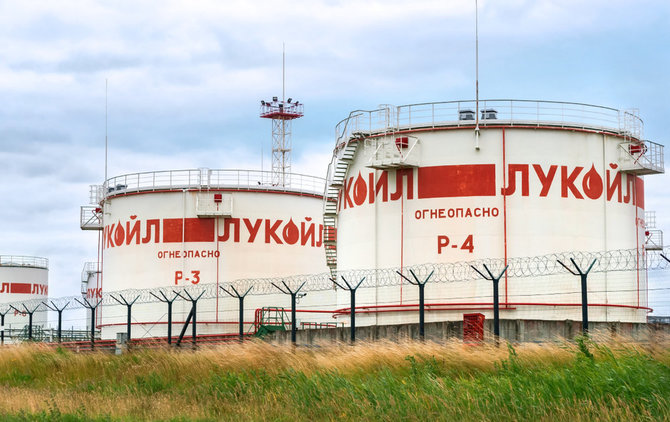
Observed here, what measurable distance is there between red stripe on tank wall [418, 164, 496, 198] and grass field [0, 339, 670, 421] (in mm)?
9516

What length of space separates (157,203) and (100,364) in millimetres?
22084

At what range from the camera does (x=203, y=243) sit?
50.0 metres

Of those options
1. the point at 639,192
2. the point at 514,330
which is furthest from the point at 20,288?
the point at 514,330

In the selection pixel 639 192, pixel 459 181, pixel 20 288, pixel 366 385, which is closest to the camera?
pixel 366 385

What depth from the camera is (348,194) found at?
4038 cm

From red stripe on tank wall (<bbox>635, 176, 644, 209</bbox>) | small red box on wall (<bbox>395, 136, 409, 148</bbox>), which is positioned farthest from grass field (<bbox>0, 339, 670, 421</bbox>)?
red stripe on tank wall (<bbox>635, 176, 644, 209</bbox>)

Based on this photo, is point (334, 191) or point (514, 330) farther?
point (334, 191)

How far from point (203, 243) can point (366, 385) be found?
3073 cm

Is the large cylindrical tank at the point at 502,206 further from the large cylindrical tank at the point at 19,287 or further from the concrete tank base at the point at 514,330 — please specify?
the large cylindrical tank at the point at 19,287

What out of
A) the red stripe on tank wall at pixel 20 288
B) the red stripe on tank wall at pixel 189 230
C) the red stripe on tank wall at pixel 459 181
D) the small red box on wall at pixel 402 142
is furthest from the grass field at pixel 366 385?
the red stripe on tank wall at pixel 20 288

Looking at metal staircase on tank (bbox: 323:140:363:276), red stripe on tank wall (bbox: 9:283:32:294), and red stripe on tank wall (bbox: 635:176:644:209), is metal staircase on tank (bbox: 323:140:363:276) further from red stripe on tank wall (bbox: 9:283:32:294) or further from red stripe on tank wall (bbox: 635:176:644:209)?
red stripe on tank wall (bbox: 9:283:32:294)

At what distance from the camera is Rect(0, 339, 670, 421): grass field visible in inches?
667

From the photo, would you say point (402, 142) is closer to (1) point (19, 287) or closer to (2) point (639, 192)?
(2) point (639, 192)

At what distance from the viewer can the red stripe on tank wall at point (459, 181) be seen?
118 feet
